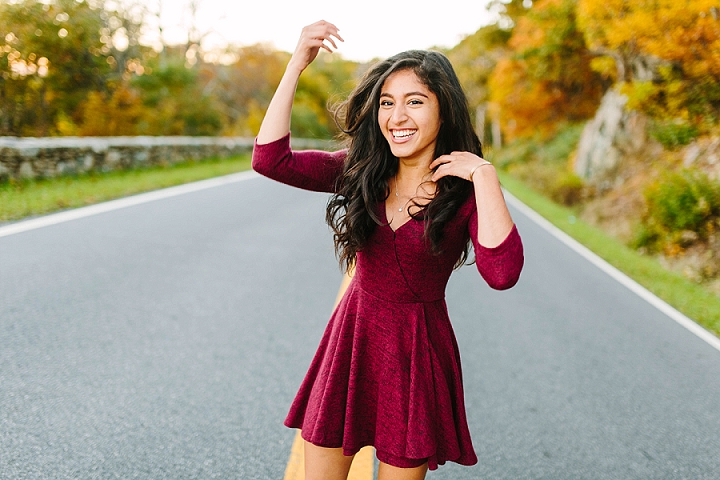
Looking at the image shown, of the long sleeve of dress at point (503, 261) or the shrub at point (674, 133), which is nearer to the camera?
the long sleeve of dress at point (503, 261)

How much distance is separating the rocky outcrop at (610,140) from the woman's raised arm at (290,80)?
59.8 feet

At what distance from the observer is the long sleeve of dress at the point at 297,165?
2.16 meters

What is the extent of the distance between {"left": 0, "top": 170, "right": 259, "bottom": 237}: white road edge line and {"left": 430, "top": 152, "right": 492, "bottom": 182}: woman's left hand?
21.9ft

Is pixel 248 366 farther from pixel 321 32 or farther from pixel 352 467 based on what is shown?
pixel 321 32

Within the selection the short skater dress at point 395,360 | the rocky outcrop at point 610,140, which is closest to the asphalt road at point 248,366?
the short skater dress at point 395,360

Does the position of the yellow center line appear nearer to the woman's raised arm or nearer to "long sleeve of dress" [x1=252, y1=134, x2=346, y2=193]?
"long sleeve of dress" [x1=252, y1=134, x2=346, y2=193]

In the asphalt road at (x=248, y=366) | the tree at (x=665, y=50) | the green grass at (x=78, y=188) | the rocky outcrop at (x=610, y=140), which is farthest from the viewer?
the rocky outcrop at (x=610, y=140)

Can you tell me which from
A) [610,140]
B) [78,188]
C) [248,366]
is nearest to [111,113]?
[78,188]

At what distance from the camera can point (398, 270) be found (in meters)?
2.07

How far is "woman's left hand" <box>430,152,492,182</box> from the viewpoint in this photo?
1.92 metres

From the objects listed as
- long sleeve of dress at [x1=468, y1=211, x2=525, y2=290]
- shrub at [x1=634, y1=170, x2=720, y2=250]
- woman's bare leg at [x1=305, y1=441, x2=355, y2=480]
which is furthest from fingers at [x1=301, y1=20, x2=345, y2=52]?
shrub at [x1=634, y1=170, x2=720, y2=250]

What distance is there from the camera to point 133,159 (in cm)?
1475

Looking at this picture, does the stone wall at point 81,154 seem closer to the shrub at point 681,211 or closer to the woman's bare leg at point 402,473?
the shrub at point 681,211

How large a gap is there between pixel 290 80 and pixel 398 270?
0.73m
